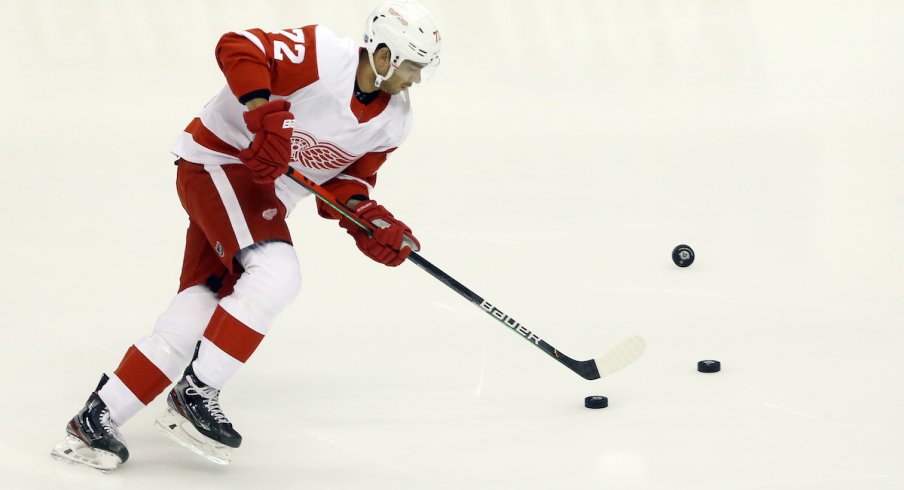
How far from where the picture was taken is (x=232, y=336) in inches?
129

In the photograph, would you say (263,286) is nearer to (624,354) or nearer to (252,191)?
(252,191)

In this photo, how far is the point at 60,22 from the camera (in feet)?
25.3

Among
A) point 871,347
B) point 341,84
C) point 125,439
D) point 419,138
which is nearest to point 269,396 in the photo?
point 125,439

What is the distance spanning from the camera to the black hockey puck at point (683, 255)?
4.96m

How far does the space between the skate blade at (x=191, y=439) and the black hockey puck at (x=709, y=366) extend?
147 centimetres

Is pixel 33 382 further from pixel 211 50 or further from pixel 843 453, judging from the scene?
pixel 211 50

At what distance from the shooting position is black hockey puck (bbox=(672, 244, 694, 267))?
16.3 feet

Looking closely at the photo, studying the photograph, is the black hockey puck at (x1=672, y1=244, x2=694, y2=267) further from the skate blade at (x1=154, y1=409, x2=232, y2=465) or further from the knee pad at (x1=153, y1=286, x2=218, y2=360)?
the skate blade at (x1=154, y1=409, x2=232, y2=465)

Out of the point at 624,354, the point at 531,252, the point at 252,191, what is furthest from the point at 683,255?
the point at 252,191

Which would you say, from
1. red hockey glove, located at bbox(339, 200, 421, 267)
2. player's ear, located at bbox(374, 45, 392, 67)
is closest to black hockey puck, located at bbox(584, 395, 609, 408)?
red hockey glove, located at bbox(339, 200, 421, 267)

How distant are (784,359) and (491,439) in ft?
3.54

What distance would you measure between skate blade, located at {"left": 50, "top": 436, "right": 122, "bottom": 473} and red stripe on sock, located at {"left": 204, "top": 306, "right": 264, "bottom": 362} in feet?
1.29

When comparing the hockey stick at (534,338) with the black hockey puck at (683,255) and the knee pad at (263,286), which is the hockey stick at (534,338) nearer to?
the knee pad at (263,286)

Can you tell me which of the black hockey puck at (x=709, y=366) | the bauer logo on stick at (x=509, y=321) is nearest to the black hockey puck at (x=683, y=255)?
the black hockey puck at (x=709, y=366)
